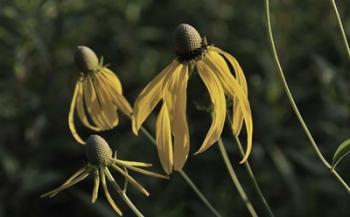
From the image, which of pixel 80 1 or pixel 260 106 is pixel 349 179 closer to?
pixel 260 106

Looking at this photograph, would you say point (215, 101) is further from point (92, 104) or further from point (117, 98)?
point (92, 104)

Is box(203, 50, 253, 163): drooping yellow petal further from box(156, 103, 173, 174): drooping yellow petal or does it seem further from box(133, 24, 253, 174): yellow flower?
box(156, 103, 173, 174): drooping yellow petal

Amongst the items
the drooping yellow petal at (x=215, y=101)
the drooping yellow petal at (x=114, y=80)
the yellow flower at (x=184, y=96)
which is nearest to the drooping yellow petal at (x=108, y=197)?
the yellow flower at (x=184, y=96)

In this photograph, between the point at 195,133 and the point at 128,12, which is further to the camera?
the point at 128,12

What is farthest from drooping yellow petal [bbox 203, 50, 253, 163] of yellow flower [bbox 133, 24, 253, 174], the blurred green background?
the blurred green background

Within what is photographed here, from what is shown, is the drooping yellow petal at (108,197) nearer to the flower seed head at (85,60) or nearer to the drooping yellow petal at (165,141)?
the drooping yellow petal at (165,141)

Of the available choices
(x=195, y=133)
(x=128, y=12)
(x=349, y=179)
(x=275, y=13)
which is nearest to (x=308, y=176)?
(x=349, y=179)

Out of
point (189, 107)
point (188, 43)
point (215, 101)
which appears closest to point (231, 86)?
point (215, 101)

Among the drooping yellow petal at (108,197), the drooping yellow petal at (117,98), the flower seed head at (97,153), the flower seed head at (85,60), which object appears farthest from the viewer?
the flower seed head at (85,60)
